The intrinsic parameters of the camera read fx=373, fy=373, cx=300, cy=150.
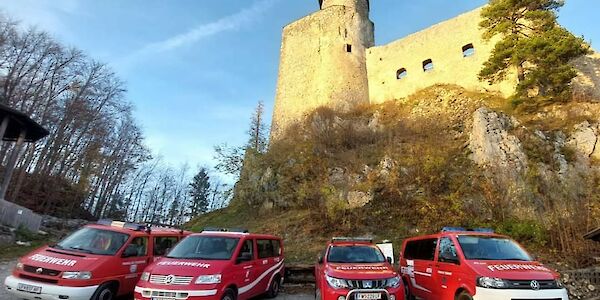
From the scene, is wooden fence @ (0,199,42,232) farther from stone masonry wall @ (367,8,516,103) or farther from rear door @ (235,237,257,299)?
stone masonry wall @ (367,8,516,103)

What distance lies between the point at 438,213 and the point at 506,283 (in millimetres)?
8881

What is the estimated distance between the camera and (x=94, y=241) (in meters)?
7.65

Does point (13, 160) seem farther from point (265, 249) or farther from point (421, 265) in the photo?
point (421, 265)

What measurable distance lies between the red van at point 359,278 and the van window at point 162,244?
12.5 ft

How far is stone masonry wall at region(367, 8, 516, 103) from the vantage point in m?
25.0

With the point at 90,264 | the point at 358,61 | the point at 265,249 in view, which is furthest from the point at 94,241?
the point at 358,61

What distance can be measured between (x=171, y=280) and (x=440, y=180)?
12.5m

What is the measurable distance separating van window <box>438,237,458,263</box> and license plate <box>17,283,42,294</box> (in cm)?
728

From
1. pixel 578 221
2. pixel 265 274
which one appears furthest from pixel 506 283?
pixel 578 221

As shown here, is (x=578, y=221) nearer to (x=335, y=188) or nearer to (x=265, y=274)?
(x=335, y=188)

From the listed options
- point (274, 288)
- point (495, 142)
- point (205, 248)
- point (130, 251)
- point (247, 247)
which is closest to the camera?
point (205, 248)

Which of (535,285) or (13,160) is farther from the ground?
(13,160)

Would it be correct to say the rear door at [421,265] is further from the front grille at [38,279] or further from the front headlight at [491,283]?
the front grille at [38,279]

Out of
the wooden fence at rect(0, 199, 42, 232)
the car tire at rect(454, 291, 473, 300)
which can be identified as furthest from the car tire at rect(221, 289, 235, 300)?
the wooden fence at rect(0, 199, 42, 232)
